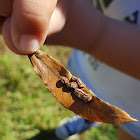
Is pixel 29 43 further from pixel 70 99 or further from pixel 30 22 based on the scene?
pixel 70 99

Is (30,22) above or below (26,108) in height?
above

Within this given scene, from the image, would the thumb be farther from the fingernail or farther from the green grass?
the green grass

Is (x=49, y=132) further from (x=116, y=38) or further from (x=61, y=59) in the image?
(x=116, y=38)

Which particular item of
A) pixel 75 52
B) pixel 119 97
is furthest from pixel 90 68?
Answer: pixel 119 97

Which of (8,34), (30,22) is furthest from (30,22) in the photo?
(8,34)

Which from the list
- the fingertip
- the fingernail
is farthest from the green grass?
the fingernail

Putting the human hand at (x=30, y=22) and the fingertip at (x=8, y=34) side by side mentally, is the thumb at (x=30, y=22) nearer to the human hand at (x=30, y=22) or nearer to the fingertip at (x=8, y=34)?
the human hand at (x=30, y=22)
